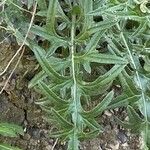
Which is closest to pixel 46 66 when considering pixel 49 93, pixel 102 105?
pixel 49 93

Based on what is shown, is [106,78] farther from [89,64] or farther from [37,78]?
[37,78]

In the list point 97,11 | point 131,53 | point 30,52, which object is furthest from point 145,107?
point 30,52

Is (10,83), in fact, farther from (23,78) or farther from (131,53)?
(131,53)

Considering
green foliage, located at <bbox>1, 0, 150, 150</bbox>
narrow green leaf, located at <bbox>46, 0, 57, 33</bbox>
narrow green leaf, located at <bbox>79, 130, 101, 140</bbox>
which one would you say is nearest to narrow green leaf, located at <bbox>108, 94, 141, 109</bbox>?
green foliage, located at <bbox>1, 0, 150, 150</bbox>

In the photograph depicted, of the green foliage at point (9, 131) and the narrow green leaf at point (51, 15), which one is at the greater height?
the narrow green leaf at point (51, 15)

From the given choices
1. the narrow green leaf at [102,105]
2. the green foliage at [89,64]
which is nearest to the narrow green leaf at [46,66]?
the green foliage at [89,64]

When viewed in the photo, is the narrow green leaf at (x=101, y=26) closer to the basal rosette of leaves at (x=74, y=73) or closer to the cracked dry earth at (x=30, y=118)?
the basal rosette of leaves at (x=74, y=73)
